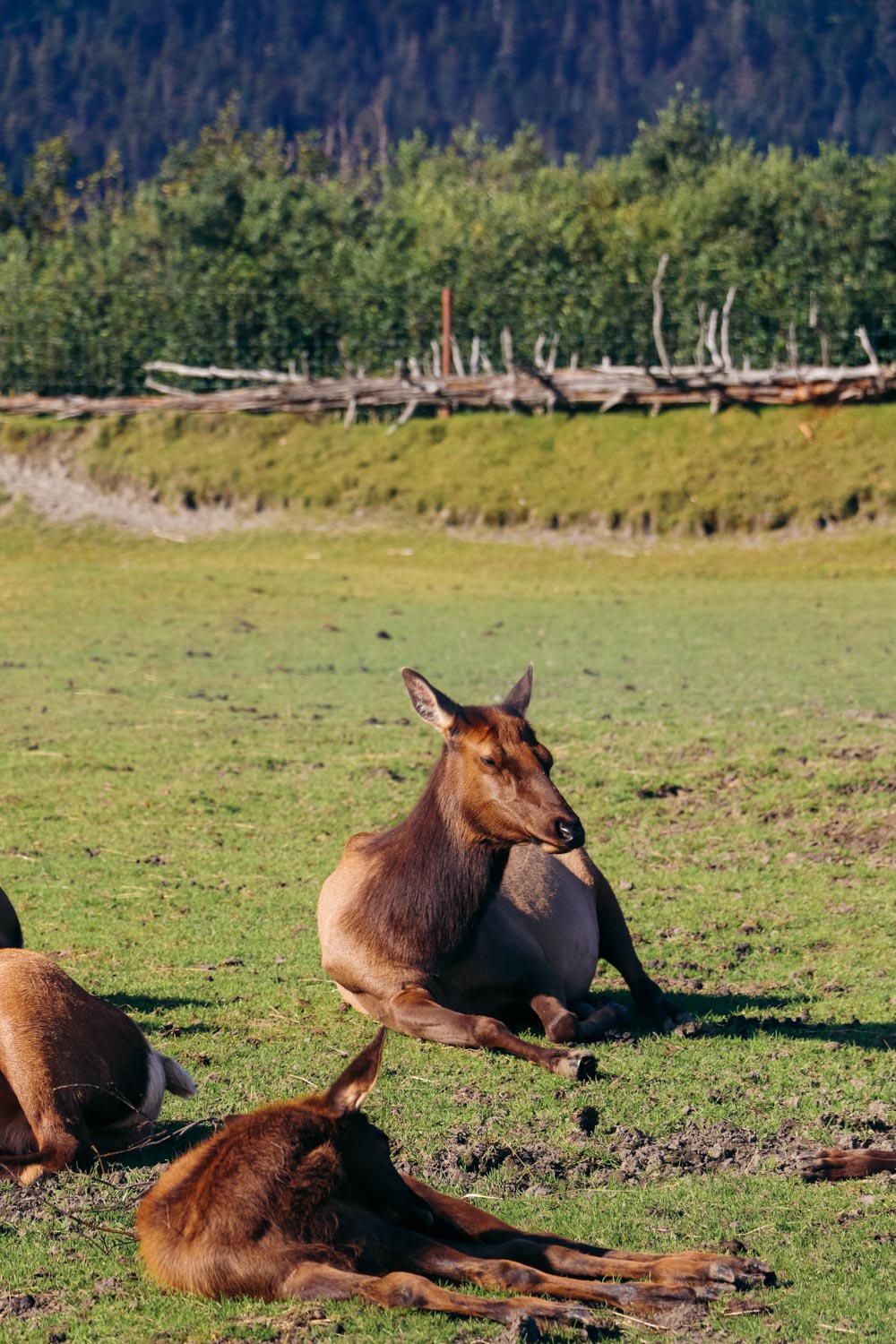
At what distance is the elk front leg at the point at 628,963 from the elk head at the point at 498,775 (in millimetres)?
977

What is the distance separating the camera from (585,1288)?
447 cm

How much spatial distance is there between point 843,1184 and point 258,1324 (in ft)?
7.24

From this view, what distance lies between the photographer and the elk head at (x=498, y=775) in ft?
22.9

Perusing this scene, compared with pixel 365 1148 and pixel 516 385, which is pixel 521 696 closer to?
pixel 365 1148

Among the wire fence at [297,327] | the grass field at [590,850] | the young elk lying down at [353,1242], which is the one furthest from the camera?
the wire fence at [297,327]

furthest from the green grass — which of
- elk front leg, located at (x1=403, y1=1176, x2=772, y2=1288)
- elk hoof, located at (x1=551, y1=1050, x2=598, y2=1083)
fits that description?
elk front leg, located at (x1=403, y1=1176, x2=772, y2=1288)

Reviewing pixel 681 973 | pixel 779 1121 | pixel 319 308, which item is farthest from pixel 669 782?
pixel 319 308

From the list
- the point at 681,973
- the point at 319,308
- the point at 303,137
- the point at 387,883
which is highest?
the point at 303,137

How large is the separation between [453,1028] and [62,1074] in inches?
Result: 79.8

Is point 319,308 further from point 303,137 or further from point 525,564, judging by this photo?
point 303,137

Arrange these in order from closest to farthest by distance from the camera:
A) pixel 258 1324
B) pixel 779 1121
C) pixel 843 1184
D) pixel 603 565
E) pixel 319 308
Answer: pixel 258 1324 < pixel 843 1184 < pixel 779 1121 < pixel 603 565 < pixel 319 308

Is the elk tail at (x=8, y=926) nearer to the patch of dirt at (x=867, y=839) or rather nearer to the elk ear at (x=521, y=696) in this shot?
the elk ear at (x=521, y=696)

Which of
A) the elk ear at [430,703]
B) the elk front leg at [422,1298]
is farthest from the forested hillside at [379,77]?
the elk front leg at [422,1298]

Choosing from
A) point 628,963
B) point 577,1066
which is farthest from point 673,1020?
point 577,1066
